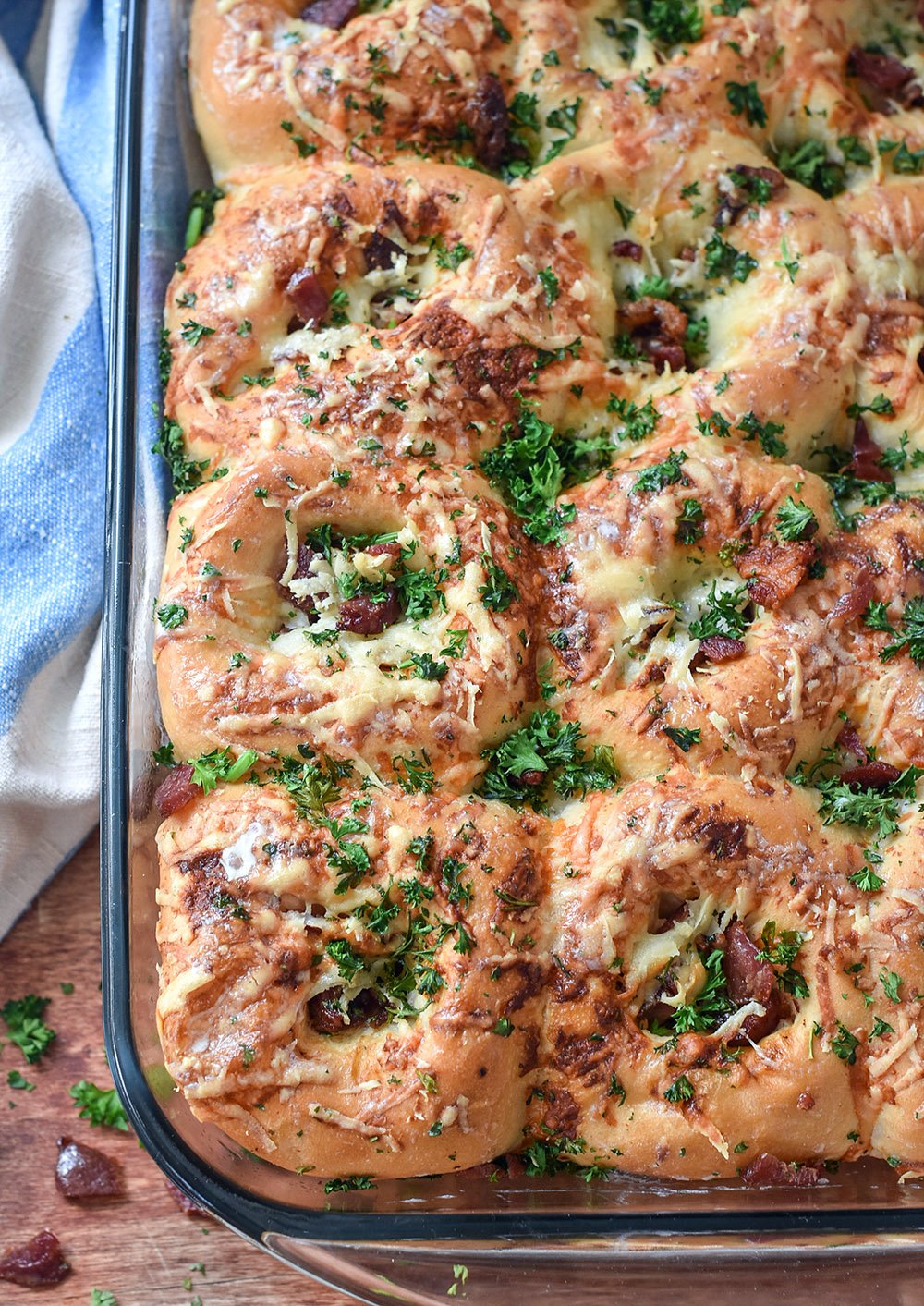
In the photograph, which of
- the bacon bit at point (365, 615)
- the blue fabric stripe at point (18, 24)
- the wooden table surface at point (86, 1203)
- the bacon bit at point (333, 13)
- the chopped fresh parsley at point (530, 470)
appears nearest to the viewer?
the bacon bit at point (365, 615)

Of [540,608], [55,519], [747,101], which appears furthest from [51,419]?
[747,101]

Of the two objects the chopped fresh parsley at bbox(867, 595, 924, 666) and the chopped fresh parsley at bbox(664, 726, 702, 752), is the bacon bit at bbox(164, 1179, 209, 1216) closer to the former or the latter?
the chopped fresh parsley at bbox(664, 726, 702, 752)

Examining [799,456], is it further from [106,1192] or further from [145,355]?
[106,1192]

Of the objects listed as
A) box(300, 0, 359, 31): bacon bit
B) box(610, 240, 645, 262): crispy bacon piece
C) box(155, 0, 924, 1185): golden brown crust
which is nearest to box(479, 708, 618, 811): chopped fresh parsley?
box(155, 0, 924, 1185): golden brown crust

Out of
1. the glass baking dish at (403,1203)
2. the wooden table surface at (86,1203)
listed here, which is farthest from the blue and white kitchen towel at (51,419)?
the glass baking dish at (403,1203)

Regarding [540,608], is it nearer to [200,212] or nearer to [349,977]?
[349,977]

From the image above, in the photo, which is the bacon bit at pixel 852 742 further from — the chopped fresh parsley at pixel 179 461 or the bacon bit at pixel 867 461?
the chopped fresh parsley at pixel 179 461
